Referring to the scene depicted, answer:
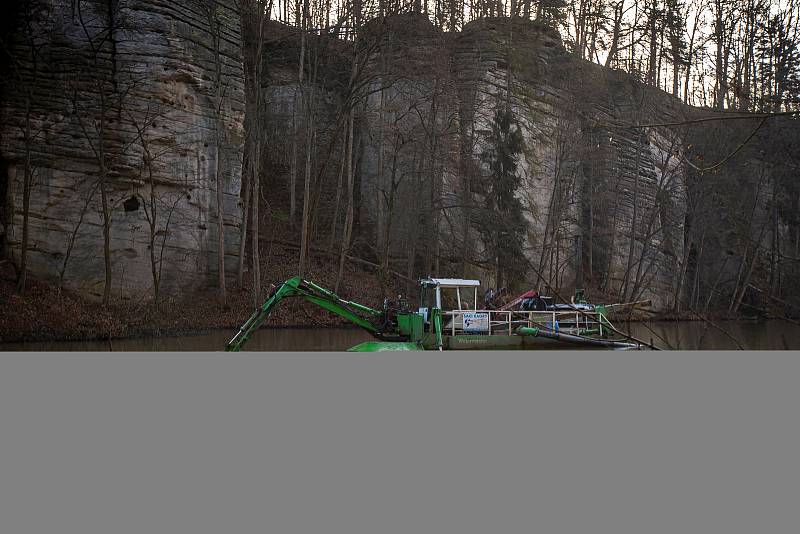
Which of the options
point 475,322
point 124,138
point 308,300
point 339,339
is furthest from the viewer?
point 124,138

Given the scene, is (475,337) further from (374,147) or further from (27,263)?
(27,263)

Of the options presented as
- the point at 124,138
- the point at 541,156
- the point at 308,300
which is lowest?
the point at 308,300

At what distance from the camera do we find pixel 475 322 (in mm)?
6594

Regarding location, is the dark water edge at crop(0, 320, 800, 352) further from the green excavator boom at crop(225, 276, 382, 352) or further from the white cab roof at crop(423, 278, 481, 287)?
the white cab roof at crop(423, 278, 481, 287)

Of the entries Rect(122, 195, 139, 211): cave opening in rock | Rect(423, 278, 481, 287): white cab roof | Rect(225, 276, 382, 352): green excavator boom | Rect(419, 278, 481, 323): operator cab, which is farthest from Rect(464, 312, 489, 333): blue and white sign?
Rect(122, 195, 139, 211): cave opening in rock

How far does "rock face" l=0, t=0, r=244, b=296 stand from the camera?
21.7 ft

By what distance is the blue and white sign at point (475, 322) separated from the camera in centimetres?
657

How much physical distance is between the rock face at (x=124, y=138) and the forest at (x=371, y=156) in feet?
0.08

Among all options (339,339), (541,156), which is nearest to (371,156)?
(541,156)

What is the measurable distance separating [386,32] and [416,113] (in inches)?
40.1

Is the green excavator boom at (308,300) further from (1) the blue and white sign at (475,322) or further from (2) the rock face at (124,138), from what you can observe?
(2) the rock face at (124,138)

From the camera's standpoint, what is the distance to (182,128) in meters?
7.69

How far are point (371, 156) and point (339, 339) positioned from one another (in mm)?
2582

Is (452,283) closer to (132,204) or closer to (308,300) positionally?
(308,300)
